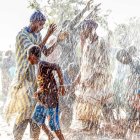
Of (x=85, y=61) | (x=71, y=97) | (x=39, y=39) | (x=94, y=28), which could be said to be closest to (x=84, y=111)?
(x=71, y=97)

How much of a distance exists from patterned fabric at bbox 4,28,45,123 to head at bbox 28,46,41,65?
0.23 meters

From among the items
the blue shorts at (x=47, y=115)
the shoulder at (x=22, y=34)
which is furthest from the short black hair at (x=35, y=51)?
the blue shorts at (x=47, y=115)

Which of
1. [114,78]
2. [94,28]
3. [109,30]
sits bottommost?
[114,78]

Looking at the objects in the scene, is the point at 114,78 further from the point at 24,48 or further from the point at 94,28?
the point at 24,48

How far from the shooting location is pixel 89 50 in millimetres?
6953

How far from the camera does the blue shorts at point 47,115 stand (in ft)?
17.5

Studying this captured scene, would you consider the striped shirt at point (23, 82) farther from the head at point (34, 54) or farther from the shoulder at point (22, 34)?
the head at point (34, 54)

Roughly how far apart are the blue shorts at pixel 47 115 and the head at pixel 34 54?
0.65 meters

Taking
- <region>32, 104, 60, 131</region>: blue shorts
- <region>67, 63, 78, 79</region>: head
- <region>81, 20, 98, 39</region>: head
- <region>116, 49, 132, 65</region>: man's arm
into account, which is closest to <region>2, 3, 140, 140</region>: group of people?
<region>32, 104, 60, 131</region>: blue shorts

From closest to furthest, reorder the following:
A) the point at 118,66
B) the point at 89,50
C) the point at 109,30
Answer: the point at 89,50
the point at 118,66
the point at 109,30

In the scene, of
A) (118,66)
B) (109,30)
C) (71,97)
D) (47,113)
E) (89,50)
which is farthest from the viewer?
(109,30)

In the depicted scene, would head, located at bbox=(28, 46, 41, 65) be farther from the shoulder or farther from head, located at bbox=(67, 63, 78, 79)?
head, located at bbox=(67, 63, 78, 79)

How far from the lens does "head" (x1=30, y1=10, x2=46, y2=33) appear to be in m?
5.45

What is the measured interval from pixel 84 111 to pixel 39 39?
2109mm
